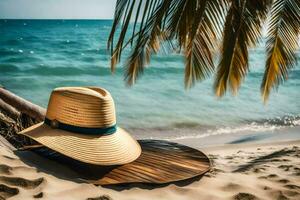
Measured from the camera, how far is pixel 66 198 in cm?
232

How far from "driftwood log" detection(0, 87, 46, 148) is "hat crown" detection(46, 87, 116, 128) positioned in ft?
4.92

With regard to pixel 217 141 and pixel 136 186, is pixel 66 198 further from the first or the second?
pixel 217 141

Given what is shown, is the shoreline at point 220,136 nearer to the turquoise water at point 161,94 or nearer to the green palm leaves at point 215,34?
the turquoise water at point 161,94

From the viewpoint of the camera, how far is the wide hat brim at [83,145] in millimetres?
2635

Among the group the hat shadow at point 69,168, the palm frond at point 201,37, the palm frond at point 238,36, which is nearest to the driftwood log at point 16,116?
Result: the hat shadow at point 69,168

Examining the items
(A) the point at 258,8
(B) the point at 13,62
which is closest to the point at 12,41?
(B) the point at 13,62

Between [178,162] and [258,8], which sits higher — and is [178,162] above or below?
below

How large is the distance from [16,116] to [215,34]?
2686 mm

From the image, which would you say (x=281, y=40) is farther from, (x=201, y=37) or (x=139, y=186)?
(x=139, y=186)

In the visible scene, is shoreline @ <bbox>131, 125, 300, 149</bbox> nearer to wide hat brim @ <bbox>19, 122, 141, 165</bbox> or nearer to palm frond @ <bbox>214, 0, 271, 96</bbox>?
palm frond @ <bbox>214, 0, 271, 96</bbox>

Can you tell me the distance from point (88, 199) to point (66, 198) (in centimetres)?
14

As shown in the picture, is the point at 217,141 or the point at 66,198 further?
the point at 217,141

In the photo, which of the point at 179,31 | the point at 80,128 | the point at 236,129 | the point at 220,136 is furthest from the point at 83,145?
the point at 236,129

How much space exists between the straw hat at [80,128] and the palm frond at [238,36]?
1.28 meters
